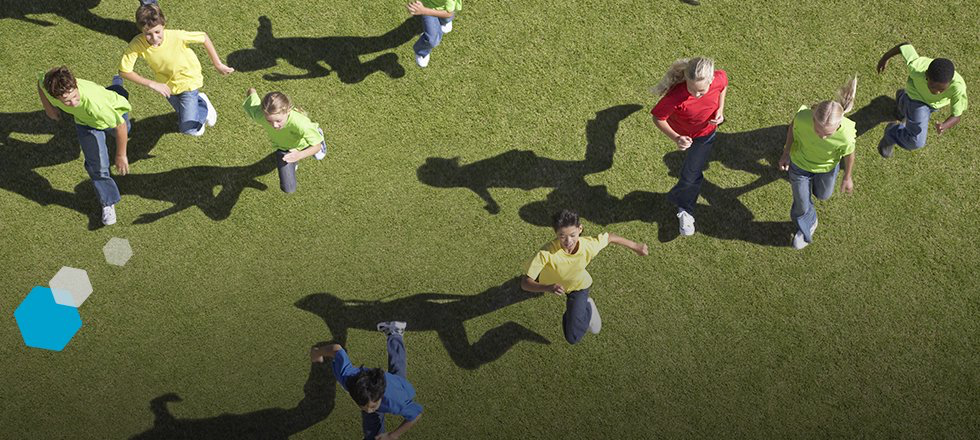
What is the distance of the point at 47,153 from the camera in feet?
33.0

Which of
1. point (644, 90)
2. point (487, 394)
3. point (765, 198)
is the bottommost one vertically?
point (487, 394)

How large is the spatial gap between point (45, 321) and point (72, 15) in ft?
11.7

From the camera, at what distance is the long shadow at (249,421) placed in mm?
9461

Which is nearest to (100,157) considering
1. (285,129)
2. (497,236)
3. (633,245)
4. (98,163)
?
(98,163)

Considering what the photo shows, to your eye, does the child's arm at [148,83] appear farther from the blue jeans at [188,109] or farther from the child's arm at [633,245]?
the child's arm at [633,245]

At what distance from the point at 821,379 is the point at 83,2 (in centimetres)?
941

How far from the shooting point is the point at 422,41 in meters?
9.84

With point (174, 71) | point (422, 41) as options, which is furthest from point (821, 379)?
point (174, 71)

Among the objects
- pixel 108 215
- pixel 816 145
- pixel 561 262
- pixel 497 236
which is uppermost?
pixel 816 145

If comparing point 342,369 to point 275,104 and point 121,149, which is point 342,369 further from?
point 121,149

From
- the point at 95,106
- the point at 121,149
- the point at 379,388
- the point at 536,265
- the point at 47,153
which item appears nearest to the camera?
the point at 379,388

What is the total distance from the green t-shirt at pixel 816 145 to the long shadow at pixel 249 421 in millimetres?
5472

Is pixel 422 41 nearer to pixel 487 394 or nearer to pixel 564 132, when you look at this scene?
pixel 564 132

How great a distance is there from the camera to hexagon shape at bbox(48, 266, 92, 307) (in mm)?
9766
